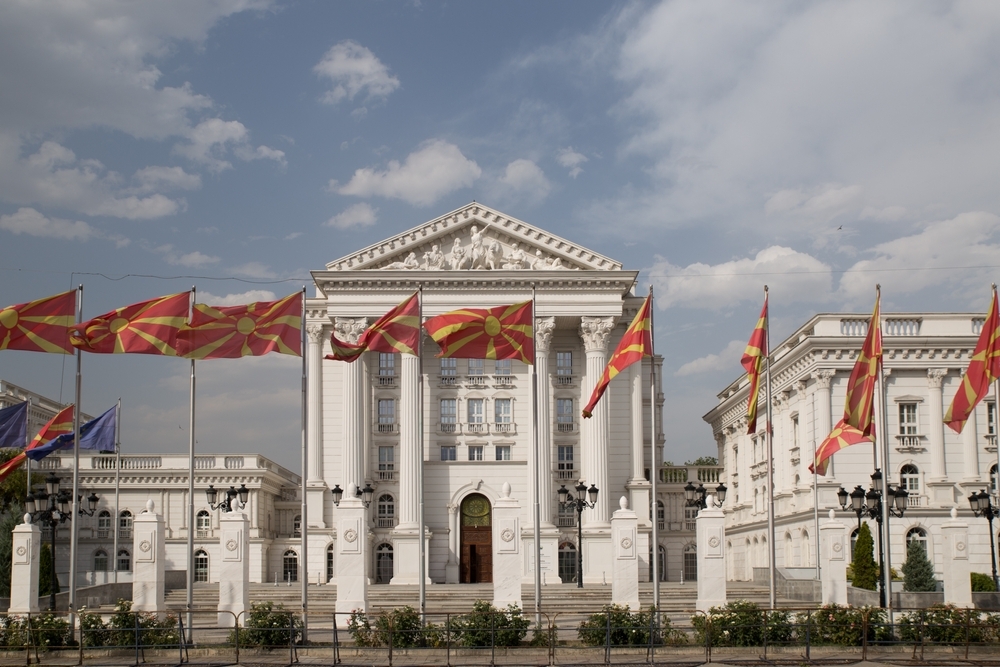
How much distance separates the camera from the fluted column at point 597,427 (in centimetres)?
5609

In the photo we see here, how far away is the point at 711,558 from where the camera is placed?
31359 mm

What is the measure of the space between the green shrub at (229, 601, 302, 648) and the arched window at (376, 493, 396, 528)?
31670 mm

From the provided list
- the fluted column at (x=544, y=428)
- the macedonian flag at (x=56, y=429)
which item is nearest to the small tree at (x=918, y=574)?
the fluted column at (x=544, y=428)

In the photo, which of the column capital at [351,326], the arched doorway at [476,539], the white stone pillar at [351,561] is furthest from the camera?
the arched doorway at [476,539]

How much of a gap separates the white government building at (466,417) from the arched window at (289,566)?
0.08 m

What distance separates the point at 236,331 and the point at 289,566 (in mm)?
34154

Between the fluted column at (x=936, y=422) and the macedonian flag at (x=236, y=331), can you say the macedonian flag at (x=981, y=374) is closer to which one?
the fluted column at (x=936, y=422)

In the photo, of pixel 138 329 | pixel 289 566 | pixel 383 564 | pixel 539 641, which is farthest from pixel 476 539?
pixel 539 641

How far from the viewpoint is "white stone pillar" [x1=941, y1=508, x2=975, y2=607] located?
33188mm

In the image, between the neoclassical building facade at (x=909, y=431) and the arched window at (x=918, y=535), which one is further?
the neoclassical building facade at (x=909, y=431)

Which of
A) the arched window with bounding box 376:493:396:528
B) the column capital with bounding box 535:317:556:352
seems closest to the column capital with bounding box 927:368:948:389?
the column capital with bounding box 535:317:556:352

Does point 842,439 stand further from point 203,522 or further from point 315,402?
point 203,522

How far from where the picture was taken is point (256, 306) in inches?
1230

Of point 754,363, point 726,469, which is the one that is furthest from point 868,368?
A: point 726,469
